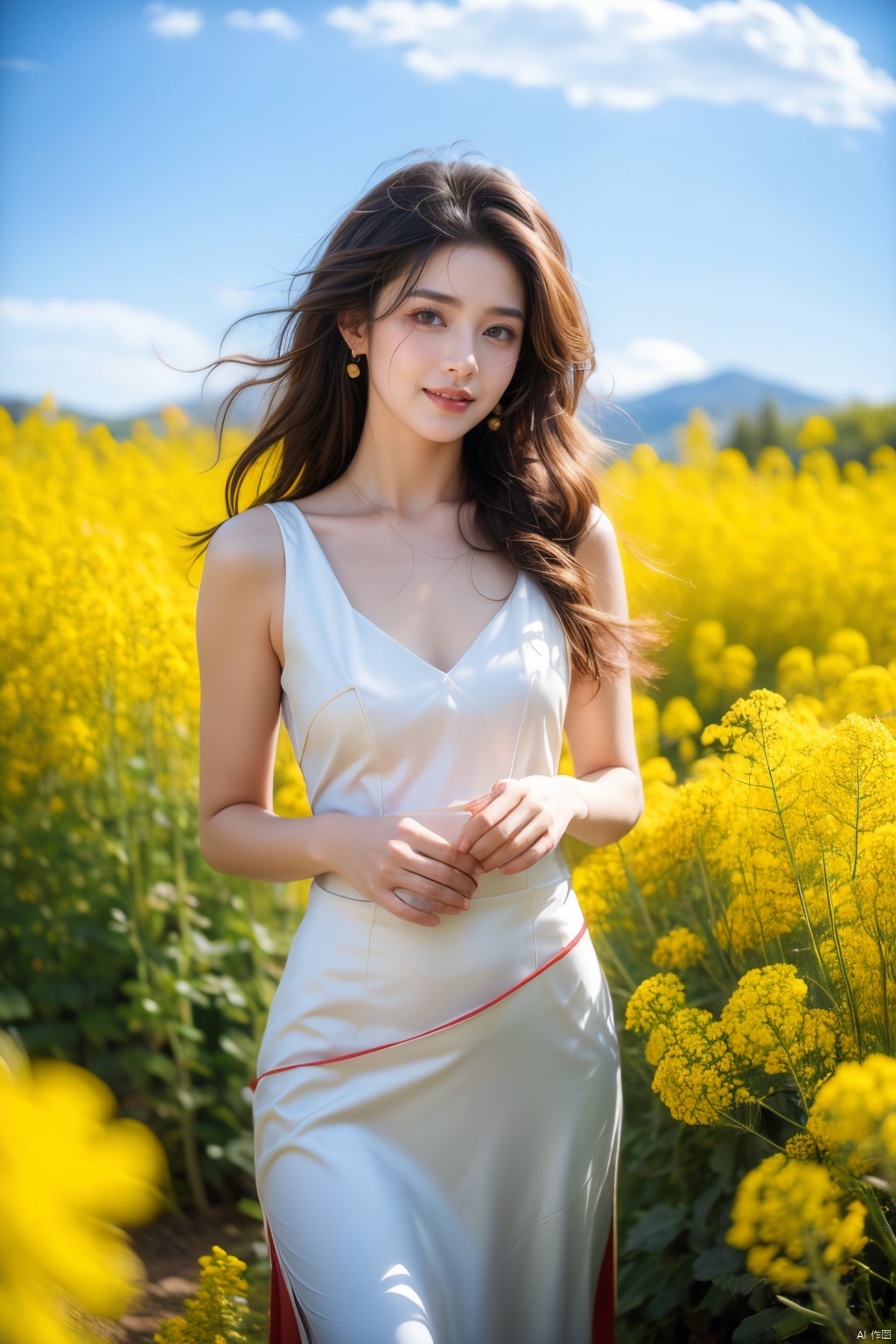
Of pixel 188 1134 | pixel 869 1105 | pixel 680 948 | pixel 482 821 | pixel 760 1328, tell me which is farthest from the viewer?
pixel 188 1134

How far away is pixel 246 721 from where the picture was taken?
5.11ft

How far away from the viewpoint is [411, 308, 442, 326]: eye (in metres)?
1.54

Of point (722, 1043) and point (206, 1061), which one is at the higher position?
point (722, 1043)

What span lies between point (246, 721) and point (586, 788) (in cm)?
48

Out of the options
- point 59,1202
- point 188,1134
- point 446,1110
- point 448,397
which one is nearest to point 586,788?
point 446,1110

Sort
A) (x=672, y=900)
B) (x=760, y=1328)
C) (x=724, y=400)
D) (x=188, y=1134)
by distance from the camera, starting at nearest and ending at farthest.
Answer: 1. (x=760, y=1328)
2. (x=672, y=900)
3. (x=188, y=1134)
4. (x=724, y=400)

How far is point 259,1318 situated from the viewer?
1729mm

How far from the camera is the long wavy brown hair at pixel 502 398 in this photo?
5.24 ft

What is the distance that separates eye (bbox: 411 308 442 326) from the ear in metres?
0.16

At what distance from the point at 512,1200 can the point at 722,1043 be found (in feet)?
1.10

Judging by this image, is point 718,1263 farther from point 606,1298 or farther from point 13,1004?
point 13,1004

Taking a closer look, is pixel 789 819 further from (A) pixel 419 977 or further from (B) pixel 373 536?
(B) pixel 373 536

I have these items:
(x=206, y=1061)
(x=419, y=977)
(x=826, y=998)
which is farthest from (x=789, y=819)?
(x=206, y=1061)

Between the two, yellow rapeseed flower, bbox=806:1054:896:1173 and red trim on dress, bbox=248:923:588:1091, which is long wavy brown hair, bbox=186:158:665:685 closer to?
red trim on dress, bbox=248:923:588:1091
